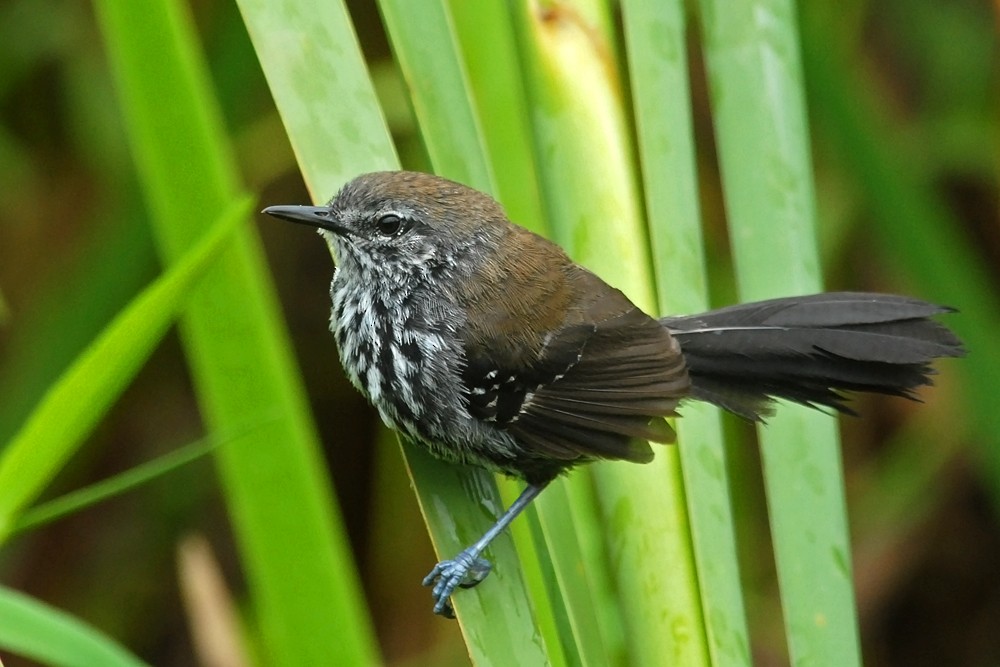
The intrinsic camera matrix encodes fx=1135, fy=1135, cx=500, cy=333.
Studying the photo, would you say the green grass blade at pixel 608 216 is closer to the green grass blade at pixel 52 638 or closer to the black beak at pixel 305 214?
the black beak at pixel 305 214

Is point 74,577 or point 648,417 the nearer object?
point 648,417

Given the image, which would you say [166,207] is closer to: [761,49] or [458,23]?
[458,23]

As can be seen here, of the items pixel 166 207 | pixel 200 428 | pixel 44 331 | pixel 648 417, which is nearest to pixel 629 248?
pixel 648 417

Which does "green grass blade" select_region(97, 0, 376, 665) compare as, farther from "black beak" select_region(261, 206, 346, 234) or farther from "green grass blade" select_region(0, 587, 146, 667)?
"black beak" select_region(261, 206, 346, 234)

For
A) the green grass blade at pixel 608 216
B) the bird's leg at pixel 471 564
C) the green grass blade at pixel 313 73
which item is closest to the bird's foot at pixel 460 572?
the bird's leg at pixel 471 564

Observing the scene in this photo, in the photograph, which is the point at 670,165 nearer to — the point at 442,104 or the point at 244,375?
the point at 442,104

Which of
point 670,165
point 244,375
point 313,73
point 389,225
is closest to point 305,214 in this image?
point 389,225

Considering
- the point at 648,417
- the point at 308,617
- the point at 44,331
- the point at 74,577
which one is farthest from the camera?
the point at 74,577
